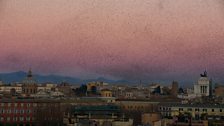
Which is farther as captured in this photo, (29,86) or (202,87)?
(29,86)

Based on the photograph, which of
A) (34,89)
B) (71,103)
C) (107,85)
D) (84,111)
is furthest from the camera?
(107,85)

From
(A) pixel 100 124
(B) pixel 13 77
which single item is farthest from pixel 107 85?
(A) pixel 100 124

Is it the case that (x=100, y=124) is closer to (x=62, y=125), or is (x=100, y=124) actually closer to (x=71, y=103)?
(x=62, y=125)

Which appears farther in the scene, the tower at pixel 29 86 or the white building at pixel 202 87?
the tower at pixel 29 86

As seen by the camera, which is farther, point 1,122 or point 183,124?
point 1,122

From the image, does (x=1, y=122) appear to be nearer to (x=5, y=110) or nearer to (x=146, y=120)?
(x=5, y=110)

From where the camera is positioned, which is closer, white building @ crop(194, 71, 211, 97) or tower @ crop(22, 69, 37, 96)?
white building @ crop(194, 71, 211, 97)

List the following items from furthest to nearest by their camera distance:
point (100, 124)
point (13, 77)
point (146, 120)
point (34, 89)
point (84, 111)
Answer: point (13, 77)
point (34, 89)
point (84, 111)
point (146, 120)
point (100, 124)
